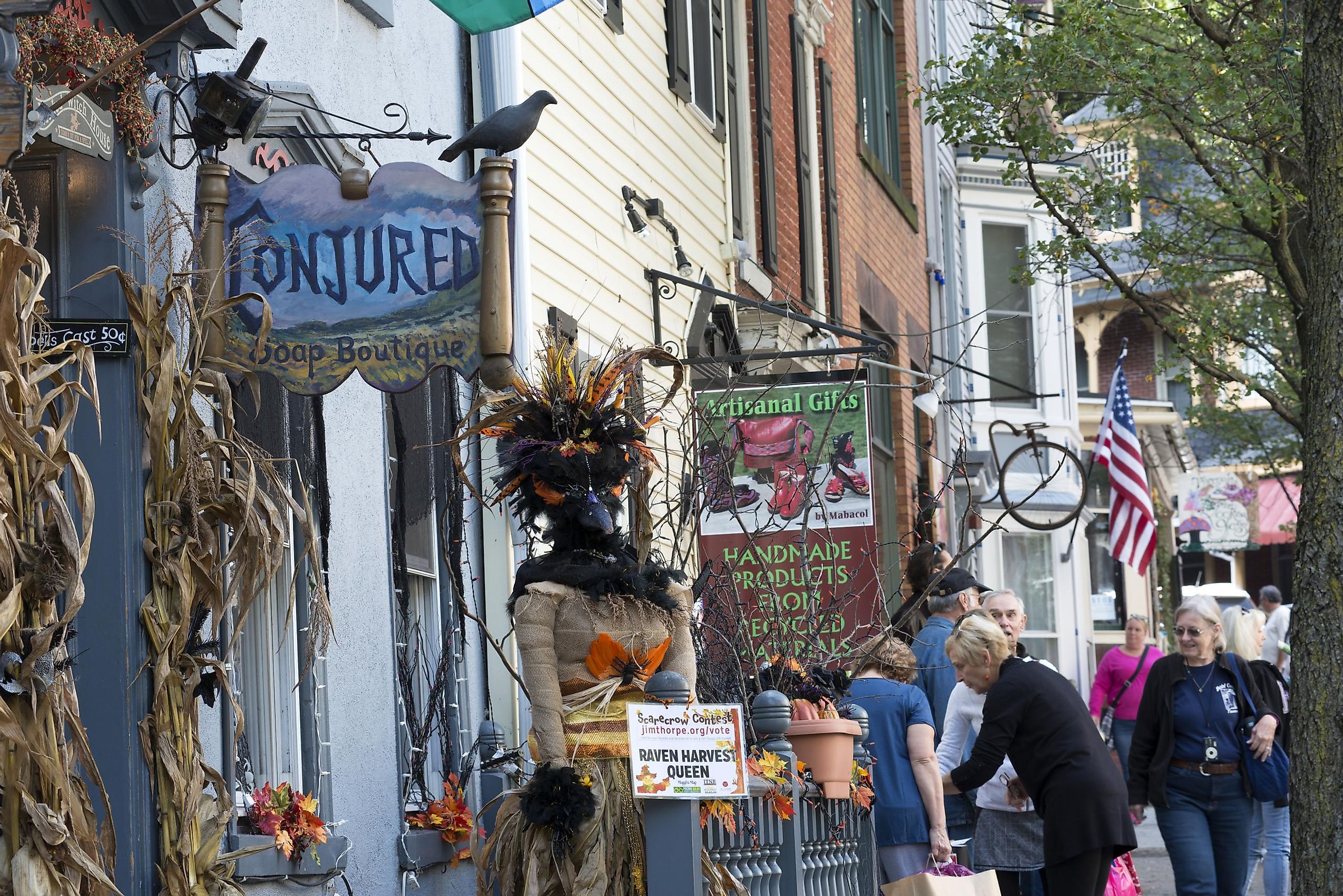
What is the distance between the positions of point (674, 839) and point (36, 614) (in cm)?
185

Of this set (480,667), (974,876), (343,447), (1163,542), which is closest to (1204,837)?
(974,876)

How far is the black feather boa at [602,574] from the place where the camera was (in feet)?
19.5

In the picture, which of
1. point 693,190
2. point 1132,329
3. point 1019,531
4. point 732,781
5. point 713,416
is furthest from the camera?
point 1132,329

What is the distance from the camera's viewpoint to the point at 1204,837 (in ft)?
30.1

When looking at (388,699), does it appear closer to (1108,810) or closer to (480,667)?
(480,667)

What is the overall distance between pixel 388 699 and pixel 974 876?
8.34ft

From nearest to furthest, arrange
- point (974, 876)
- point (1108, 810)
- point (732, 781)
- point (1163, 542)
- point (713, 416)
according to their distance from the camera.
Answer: point (732, 781) → point (974, 876) → point (1108, 810) → point (713, 416) → point (1163, 542)

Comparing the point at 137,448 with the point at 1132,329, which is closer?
the point at 137,448

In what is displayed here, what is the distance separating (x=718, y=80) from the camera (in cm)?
1422

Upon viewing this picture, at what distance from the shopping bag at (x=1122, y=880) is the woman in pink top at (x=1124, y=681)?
5092 millimetres

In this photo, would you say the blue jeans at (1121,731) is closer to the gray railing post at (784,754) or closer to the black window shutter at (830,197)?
the black window shutter at (830,197)

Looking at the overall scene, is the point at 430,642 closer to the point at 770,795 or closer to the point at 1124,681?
the point at 770,795

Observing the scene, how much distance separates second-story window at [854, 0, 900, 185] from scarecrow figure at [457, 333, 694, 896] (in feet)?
43.8

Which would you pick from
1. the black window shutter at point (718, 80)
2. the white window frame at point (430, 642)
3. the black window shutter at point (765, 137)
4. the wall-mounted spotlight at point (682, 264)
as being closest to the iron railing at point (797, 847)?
the white window frame at point (430, 642)
